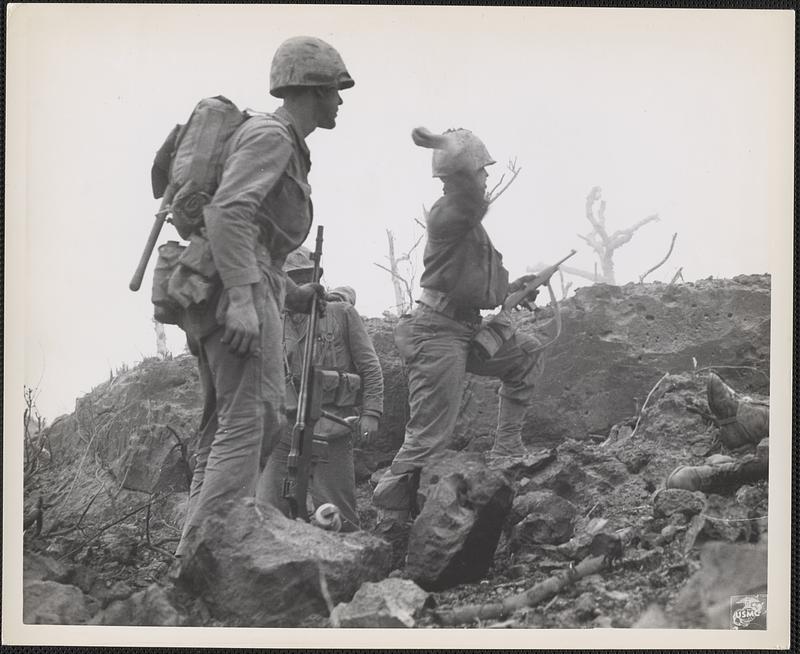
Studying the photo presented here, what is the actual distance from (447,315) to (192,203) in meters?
1.93

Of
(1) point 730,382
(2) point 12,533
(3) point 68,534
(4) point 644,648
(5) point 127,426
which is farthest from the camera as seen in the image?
(5) point 127,426

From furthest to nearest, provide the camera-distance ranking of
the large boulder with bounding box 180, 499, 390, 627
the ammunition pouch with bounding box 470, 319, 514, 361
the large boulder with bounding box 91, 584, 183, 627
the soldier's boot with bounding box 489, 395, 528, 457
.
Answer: the soldier's boot with bounding box 489, 395, 528, 457 < the ammunition pouch with bounding box 470, 319, 514, 361 < the large boulder with bounding box 91, 584, 183, 627 < the large boulder with bounding box 180, 499, 390, 627

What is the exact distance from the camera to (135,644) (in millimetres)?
6887

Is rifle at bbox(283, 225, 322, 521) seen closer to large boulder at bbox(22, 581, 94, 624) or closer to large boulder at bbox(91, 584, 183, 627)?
large boulder at bbox(91, 584, 183, 627)

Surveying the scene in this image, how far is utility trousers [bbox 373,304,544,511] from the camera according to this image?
7.77m

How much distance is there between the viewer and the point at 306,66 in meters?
7.08

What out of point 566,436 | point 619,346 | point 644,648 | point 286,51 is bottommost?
point 644,648

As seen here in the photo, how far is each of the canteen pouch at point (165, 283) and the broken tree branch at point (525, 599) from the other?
2.04m

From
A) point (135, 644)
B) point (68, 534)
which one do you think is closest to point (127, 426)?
point (68, 534)

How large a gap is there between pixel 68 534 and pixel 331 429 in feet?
5.66

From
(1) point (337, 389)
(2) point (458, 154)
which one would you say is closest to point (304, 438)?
(1) point (337, 389)

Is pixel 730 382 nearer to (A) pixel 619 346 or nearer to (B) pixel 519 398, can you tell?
(A) pixel 619 346

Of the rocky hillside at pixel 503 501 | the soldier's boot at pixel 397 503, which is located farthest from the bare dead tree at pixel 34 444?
the soldier's boot at pixel 397 503

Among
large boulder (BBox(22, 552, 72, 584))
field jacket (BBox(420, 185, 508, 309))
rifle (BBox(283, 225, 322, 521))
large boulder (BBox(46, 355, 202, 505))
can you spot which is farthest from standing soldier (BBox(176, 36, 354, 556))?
large boulder (BBox(46, 355, 202, 505))
